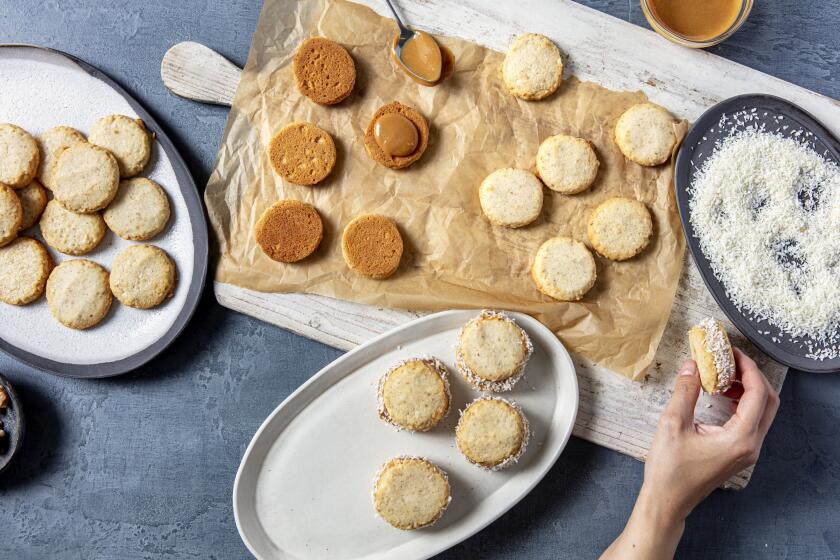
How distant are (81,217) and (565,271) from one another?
6.55ft

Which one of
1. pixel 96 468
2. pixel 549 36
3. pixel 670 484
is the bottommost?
pixel 96 468

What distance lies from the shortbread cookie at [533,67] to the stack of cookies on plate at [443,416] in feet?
3.08

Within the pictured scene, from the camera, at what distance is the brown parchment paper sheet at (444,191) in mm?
2430

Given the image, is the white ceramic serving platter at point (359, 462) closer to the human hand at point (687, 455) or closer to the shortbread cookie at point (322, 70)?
the human hand at point (687, 455)

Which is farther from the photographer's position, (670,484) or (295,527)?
(295,527)

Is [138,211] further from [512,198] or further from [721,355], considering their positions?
[721,355]

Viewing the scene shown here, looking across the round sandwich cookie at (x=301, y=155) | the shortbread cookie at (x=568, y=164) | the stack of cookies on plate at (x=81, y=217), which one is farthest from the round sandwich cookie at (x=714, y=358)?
the stack of cookies on plate at (x=81, y=217)

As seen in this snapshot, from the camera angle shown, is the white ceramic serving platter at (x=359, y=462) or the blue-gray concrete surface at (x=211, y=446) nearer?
the white ceramic serving platter at (x=359, y=462)

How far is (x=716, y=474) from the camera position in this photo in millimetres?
2260

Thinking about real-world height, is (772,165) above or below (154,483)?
above

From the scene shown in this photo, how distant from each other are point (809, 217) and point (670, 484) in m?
1.27

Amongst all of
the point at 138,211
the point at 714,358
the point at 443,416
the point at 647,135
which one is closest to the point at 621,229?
the point at 647,135

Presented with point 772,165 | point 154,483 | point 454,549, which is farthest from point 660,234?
point 154,483

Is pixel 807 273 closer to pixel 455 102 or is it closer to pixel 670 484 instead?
pixel 670 484
